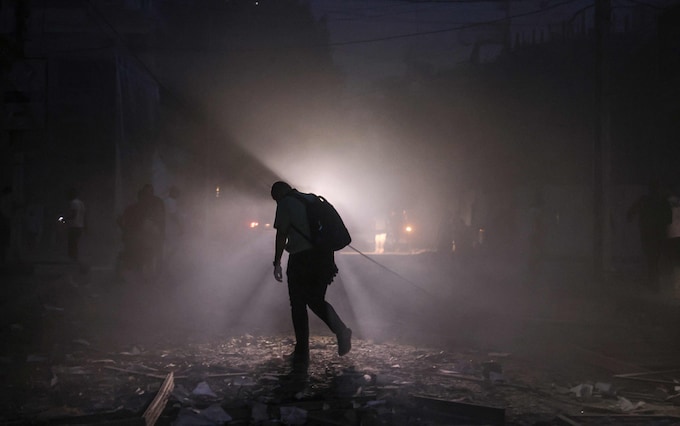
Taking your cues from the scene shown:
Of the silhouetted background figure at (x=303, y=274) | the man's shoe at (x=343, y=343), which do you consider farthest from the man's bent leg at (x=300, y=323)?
the man's shoe at (x=343, y=343)

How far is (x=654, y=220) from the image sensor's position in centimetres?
1234

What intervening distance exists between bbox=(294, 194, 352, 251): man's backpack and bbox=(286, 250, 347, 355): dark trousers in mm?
110

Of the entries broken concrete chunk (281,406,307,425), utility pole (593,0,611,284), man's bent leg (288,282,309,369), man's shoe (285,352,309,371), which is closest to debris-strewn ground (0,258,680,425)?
broken concrete chunk (281,406,307,425)

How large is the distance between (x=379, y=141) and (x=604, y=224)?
30.8 metres

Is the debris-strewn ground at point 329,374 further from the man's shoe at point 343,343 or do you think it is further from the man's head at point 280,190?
the man's head at point 280,190

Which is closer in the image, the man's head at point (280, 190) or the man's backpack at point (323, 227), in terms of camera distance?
the man's backpack at point (323, 227)

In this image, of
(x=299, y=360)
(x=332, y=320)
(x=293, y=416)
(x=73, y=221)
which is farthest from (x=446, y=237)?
(x=293, y=416)

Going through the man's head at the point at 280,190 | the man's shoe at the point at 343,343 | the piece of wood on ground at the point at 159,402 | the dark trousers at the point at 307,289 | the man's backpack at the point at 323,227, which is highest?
the man's head at the point at 280,190

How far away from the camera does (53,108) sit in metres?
21.5

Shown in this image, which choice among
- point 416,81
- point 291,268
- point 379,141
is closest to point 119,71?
point 291,268

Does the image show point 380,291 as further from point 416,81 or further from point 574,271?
point 416,81

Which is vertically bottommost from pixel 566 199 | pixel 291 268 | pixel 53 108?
pixel 291 268

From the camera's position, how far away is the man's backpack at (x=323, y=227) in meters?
6.34

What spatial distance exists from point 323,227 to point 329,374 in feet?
4.60
